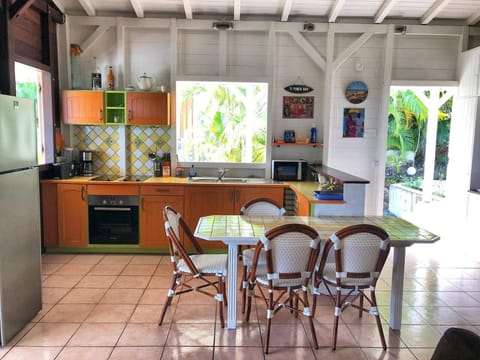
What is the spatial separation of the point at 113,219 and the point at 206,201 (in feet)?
3.86

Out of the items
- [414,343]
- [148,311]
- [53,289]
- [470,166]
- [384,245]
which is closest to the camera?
[384,245]

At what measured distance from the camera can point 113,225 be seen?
4.77 metres

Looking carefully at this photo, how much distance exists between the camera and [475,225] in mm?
4949

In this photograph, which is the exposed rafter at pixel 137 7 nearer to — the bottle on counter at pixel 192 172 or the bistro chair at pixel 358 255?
the bottle on counter at pixel 192 172

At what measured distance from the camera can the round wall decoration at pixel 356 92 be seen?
5410 millimetres

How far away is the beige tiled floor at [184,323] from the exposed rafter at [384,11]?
3235 millimetres

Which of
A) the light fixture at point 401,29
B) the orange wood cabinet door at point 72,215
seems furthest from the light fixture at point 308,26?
the orange wood cabinet door at point 72,215

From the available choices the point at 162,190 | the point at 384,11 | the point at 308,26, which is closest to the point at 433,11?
the point at 384,11

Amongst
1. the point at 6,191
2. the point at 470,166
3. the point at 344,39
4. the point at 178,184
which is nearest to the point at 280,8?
the point at 344,39

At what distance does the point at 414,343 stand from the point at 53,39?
16.9 feet

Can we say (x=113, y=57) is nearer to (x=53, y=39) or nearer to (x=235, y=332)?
(x=53, y=39)

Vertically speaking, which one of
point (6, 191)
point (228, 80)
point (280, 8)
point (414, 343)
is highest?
point (280, 8)

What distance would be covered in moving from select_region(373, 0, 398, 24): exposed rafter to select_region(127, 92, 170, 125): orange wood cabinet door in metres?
2.95

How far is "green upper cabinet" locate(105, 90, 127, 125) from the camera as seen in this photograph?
499 centimetres
